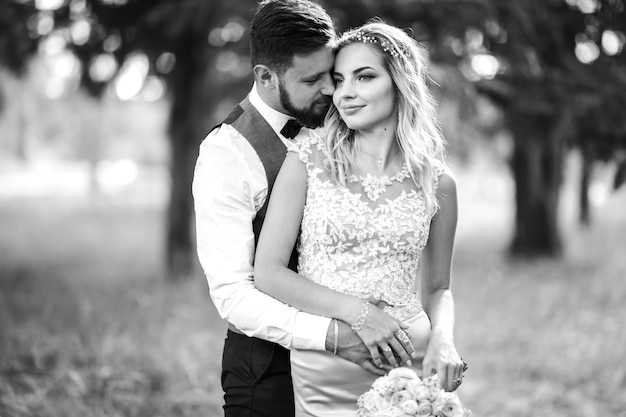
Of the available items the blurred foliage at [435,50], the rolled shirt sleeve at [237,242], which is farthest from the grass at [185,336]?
the rolled shirt sleeve at [237,242]

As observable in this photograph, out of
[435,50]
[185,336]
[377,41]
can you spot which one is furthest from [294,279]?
A: [435,50]

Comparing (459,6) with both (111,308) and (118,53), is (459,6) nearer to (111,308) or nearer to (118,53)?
(118,53)

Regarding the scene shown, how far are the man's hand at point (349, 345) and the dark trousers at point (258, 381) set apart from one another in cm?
34

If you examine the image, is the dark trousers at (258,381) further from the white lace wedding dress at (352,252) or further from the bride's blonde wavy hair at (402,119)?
the bride's blonde wavy hair at (402,119)

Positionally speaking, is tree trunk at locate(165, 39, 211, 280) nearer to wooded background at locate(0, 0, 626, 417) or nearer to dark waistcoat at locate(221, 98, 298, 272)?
wooded background at locate(0, 0, 626, 417)

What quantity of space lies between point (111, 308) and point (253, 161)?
16.6 ft

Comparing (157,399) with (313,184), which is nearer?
(313,184)

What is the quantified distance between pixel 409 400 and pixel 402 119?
1098 mm

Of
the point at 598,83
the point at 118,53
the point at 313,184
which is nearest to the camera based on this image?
the point at 313,184

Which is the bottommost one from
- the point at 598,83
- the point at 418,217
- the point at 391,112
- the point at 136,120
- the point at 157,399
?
the point at 157,399

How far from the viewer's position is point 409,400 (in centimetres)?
227

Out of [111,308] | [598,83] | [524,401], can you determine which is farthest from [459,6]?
[111,308]

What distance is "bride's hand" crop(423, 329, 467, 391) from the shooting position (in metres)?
2.65

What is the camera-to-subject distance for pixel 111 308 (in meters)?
7.43
